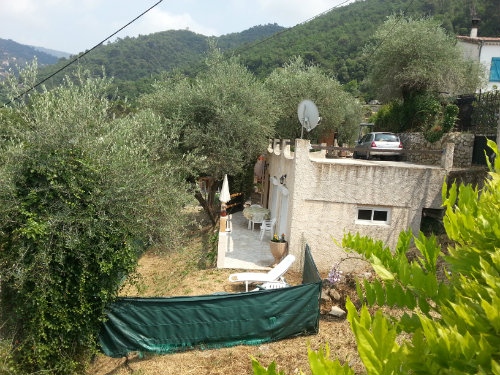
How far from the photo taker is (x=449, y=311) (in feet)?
5.41

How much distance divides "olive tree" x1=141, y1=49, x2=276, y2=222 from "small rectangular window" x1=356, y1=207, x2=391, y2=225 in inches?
225

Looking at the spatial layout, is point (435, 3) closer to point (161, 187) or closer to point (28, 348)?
point (161, 187)

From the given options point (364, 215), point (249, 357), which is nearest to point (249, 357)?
point (249, 357)

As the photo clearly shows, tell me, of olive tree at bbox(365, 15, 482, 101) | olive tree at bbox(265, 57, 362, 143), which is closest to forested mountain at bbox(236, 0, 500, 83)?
olive tree at bbox(265, 57, 362, 143)

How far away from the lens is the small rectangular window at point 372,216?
11.2 meters

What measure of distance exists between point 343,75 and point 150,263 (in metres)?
42.6

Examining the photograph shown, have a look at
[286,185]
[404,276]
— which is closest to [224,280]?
[286,185]

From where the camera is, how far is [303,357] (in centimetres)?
707

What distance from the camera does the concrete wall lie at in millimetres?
10852

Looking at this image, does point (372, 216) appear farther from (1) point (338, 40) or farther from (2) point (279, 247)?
(1) point (338, 40)

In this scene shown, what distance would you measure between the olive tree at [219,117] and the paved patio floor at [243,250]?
2.67 m

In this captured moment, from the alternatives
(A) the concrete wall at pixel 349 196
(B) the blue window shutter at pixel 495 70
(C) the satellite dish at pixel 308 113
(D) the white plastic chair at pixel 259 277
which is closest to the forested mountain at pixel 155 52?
(B) the blue window shutter at pixel 495 70

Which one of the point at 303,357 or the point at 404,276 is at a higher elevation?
the point at 404,276

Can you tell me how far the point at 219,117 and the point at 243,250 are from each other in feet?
17.6
